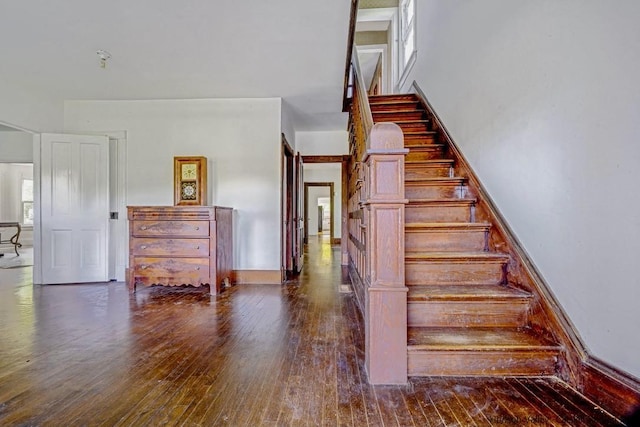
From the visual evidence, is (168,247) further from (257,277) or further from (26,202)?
(26,202)

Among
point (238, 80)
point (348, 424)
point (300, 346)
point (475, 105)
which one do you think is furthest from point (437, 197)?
point (238, 80)

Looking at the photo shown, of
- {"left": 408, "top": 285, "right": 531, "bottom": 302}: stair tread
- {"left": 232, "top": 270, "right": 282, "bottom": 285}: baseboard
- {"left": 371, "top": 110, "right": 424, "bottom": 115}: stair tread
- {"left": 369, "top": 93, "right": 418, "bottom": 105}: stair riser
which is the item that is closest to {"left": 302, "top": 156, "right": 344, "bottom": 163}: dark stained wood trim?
{"left": 369, "top": 93, "right": 418, "bottom": 105}: stair riser

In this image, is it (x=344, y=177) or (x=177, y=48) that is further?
(x=344, y=177)

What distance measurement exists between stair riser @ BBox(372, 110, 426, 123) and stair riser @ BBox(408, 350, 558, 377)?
112 inches

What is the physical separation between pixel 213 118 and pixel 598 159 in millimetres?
4029

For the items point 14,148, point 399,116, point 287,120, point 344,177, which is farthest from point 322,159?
point 14,148

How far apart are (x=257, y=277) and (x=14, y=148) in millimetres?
4922

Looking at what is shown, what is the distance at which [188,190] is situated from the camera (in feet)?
13.8

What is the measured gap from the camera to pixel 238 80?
12.4 feet

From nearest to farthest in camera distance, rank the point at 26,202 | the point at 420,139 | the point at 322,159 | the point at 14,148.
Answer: the point at 420,139, the point at 14,148, the point at 322,159, the point at 26,202

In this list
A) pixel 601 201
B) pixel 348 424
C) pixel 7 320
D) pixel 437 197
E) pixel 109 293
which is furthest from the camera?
pixel 109 293

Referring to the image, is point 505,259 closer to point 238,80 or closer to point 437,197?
point 437,197

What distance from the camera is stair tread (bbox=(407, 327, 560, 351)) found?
1.75 meters

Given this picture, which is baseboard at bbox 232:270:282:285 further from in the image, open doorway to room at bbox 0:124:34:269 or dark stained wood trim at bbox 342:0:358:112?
open doorway to room at bbox 0:124:34:269
